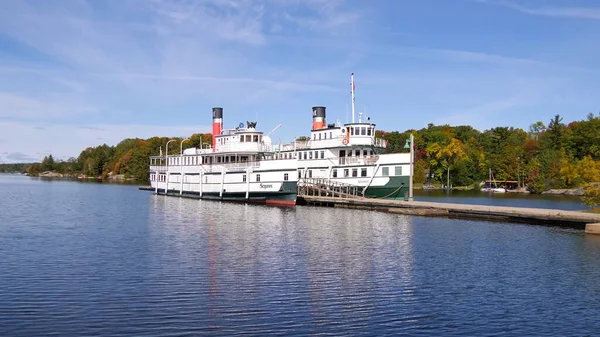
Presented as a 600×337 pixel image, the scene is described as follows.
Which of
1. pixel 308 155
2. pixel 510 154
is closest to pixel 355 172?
pixel 308 155

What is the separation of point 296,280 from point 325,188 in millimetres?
45724

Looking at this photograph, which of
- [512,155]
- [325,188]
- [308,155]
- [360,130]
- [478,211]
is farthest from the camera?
[512,155]

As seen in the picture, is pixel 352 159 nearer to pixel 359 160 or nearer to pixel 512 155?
pixel 359 160

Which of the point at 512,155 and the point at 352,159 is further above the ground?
the point at 512,155

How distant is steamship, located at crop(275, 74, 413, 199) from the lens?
208ft

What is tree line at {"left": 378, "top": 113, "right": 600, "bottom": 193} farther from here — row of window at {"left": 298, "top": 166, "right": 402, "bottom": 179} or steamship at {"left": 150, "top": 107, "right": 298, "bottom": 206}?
steamship at {"left": 150, "top": 107, "right": 298, "bottom": 206}

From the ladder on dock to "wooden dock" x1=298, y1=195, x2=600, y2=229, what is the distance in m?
2.19

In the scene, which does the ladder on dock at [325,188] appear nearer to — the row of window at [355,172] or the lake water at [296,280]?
the row of window at [355,172]

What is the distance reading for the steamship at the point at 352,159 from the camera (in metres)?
63.5

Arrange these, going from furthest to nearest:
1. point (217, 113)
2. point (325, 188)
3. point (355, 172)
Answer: point (217, 113)
point (325, 188)
point (355, 172)

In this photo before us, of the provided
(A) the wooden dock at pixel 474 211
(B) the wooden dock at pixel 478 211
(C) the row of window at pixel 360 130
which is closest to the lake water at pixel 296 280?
(A) the wooden dock at pixel 474 211

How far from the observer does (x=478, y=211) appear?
165 feet

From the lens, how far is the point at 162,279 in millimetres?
23922

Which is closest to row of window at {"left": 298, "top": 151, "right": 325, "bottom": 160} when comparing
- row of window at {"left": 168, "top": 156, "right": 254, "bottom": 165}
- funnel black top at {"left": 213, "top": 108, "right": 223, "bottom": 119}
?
row of window at {"left": 168, "top": 156, "right": 254, "bottom": 165}
